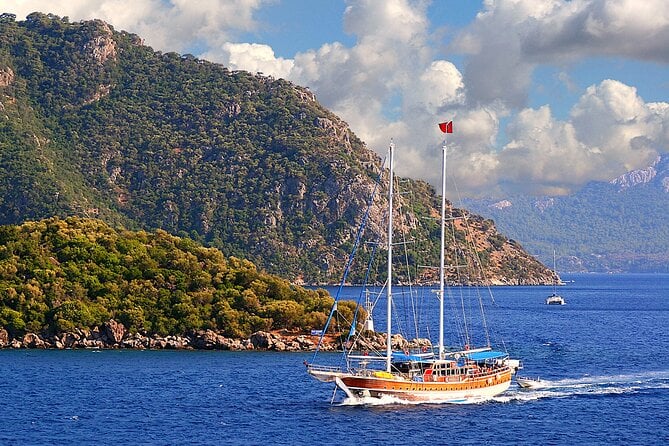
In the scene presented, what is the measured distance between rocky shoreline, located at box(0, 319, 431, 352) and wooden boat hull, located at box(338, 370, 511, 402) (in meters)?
35.1

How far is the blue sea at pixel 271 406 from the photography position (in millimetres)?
68625

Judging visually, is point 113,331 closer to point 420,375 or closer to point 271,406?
point 271,406

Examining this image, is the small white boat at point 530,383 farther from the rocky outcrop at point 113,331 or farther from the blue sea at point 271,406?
the rocky outcrop at point 113,331

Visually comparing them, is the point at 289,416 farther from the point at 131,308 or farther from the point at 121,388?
the point at 131,308

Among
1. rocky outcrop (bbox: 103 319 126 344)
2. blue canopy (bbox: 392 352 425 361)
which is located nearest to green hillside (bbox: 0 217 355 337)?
rocky outcrop (bbox: 103 319 126 344)

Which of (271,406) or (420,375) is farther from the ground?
(420,375)

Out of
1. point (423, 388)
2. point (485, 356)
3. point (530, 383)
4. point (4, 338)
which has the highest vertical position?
point (485, 356)

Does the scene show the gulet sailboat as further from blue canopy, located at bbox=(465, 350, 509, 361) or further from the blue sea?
the blue sea

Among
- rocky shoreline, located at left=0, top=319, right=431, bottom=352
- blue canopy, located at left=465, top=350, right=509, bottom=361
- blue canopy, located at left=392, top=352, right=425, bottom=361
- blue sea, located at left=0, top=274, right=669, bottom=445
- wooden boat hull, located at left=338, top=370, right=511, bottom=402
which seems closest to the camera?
blue sea, located at left=0, top=274, right=669, bottom=445

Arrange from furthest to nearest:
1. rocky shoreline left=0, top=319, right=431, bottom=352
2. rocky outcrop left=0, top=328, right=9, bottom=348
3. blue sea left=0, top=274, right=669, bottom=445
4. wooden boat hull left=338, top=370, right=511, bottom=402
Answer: rocky shoreline left=0, top=319, right=431, bottom=352 → rocky outcrop left=0, top=328, right=9, bottom=348 → wooden boat hull left=338, top=370, right=511, bottom=402 → blue sea left=0, top=274, right=669, bottom=445

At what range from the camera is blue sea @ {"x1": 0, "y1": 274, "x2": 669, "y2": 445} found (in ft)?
225

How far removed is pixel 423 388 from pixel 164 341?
160ft

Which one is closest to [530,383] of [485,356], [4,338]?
[485,356]

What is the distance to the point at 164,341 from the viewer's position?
119 meters
